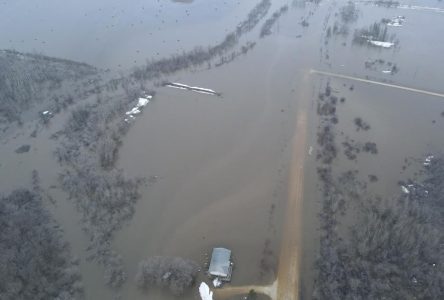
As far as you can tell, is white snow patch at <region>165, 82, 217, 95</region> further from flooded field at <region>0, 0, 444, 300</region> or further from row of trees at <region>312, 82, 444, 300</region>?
row of trees at <region>312, 82, 444, 300</region>

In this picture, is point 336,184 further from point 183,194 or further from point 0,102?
point 0,102

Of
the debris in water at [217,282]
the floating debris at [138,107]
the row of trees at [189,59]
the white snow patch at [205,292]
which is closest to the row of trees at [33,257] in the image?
the white snow patch at [205,292]

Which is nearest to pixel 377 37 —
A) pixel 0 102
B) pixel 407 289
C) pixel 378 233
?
pixel 378 233

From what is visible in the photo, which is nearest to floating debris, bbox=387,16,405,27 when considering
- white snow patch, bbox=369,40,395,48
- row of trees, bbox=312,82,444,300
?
white snow patch, bbox=369,40,395,48

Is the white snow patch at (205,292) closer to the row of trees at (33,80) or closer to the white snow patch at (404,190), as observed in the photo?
the white snow patch at (404,190)

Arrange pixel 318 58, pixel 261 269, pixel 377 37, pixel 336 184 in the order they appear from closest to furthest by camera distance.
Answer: pixel 261 269 < pixel 336 184 < pixel 318 58 < pixel 377 37
